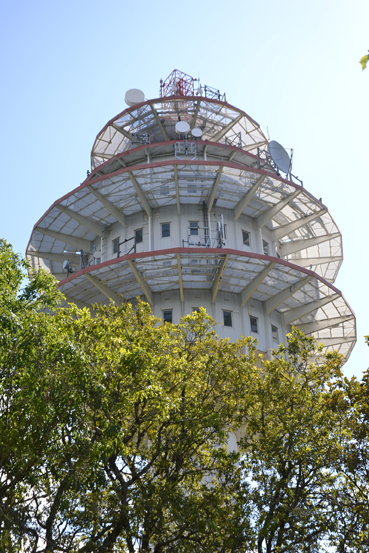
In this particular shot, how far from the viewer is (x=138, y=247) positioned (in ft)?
122

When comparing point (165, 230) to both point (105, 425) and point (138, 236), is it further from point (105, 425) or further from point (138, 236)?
point (105, 425)

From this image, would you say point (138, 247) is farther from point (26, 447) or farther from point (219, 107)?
point (26, 447)

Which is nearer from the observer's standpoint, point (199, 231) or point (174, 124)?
point (199, 231)

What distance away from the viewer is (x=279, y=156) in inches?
1540

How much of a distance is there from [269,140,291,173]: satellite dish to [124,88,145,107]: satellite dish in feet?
32.0

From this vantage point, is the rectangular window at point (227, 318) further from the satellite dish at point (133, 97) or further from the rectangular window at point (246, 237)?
the satellite dish at point (133, 97)

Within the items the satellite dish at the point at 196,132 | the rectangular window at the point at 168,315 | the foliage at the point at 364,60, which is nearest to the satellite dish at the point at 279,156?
the satellite dish at the point at 196,132

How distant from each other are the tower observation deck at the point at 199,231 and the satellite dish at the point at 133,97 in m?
0.32

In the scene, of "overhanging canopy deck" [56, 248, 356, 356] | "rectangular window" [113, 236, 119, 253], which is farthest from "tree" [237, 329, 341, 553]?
"rectangular window" [113, 236, 119, 253]

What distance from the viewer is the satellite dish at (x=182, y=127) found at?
124 ft

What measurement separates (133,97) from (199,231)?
1162cm

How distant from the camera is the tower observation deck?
34188 millimetres

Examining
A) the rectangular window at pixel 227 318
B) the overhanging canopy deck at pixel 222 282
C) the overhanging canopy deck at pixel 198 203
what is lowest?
the rectangular window at pixel 227 318

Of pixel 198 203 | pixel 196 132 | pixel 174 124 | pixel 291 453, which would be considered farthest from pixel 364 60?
pixel 174 124
